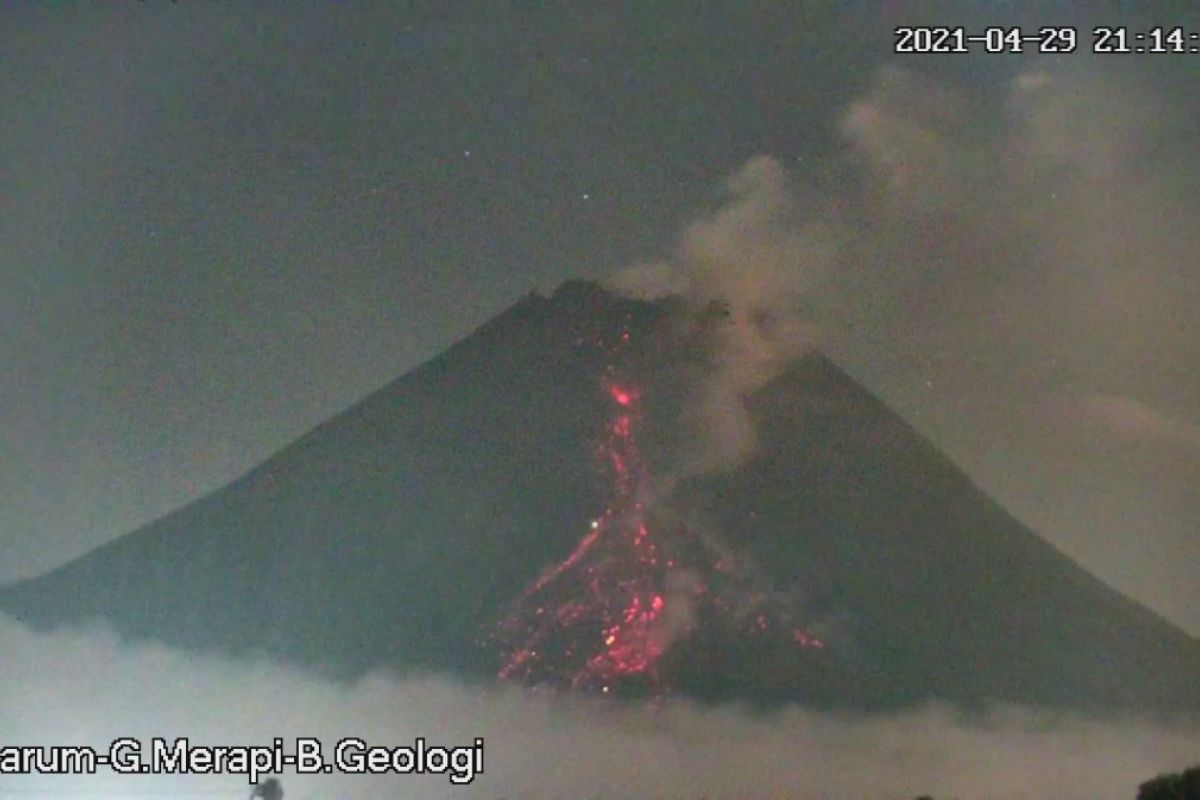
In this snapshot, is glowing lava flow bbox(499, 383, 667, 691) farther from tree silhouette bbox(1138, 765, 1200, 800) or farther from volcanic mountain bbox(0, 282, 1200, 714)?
tree silhouette bbox(1138, 765, 1200, 800)

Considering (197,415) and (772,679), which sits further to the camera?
(197,415)

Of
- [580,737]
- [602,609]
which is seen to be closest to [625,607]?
[602,609]

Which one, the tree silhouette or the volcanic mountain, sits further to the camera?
the volcanic mountain

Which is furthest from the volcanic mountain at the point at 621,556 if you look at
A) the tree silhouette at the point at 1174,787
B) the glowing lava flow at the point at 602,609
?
the tree silhouette at the point at 1174,787

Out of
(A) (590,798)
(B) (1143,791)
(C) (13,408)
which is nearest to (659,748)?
(A) (590,798)

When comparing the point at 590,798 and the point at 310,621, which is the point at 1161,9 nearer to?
the point at 590,798

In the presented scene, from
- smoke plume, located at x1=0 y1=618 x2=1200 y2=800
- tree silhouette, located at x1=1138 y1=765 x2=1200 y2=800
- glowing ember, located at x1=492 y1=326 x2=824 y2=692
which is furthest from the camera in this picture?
glowing ember, located at x1=492 y1=326 x2=824 y2=692

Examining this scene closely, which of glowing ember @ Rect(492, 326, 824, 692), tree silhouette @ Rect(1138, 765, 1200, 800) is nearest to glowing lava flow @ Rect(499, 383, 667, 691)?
glowing ember @ Rect(492, 326, 824, 692)

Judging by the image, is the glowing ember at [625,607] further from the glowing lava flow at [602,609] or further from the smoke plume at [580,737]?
the smoke plume at [580,737]
